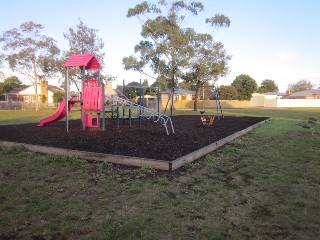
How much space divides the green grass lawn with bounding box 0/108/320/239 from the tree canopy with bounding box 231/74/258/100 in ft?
192

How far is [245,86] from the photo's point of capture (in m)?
67.2

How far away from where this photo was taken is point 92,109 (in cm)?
1282

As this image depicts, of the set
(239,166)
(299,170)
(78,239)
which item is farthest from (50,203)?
(299,170)

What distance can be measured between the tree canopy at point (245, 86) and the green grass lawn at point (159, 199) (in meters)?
58.6

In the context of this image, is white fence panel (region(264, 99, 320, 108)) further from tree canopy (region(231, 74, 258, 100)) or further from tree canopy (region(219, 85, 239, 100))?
tree canopy (region(219, 85, 239, 100))

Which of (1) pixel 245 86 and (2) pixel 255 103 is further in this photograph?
(1) pixel 245 86

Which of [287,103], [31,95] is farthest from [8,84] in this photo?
[287,103]

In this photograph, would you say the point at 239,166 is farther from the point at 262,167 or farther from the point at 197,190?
the point at 197,190

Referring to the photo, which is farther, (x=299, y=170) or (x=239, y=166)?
(x=239, y=166)

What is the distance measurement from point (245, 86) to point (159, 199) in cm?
6618

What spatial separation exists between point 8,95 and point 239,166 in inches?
3181

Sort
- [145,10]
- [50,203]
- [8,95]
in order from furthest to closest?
[8,95], [145,10], [50,203]

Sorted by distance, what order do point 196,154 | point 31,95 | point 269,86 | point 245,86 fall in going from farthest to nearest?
point 269,86
point 31,95
point 245,86
point 196,154

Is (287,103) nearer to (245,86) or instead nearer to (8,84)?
(245,86)
